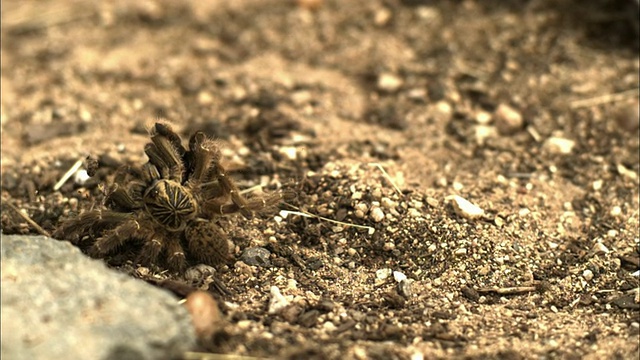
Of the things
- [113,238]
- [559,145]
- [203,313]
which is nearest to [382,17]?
[559,145]

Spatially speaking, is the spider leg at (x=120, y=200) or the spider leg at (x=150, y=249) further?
the spider leg at (x=120, y=200)

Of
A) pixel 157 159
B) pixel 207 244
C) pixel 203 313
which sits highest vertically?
pixel 157 159

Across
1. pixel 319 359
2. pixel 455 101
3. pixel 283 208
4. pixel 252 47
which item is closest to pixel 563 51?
pixel 455 101

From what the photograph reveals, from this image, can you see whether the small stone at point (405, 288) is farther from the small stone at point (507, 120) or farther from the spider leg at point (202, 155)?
the small stone at point (507, 120)

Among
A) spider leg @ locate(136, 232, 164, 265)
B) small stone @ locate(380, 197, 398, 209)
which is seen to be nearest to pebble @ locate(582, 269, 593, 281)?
small stone @ locate(380, 197, 398, 209)

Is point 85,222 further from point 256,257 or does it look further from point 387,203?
point 387,203

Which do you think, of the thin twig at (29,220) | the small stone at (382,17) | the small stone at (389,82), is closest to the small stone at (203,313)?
the thin twig at (29,220)

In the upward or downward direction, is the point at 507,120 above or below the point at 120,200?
below
